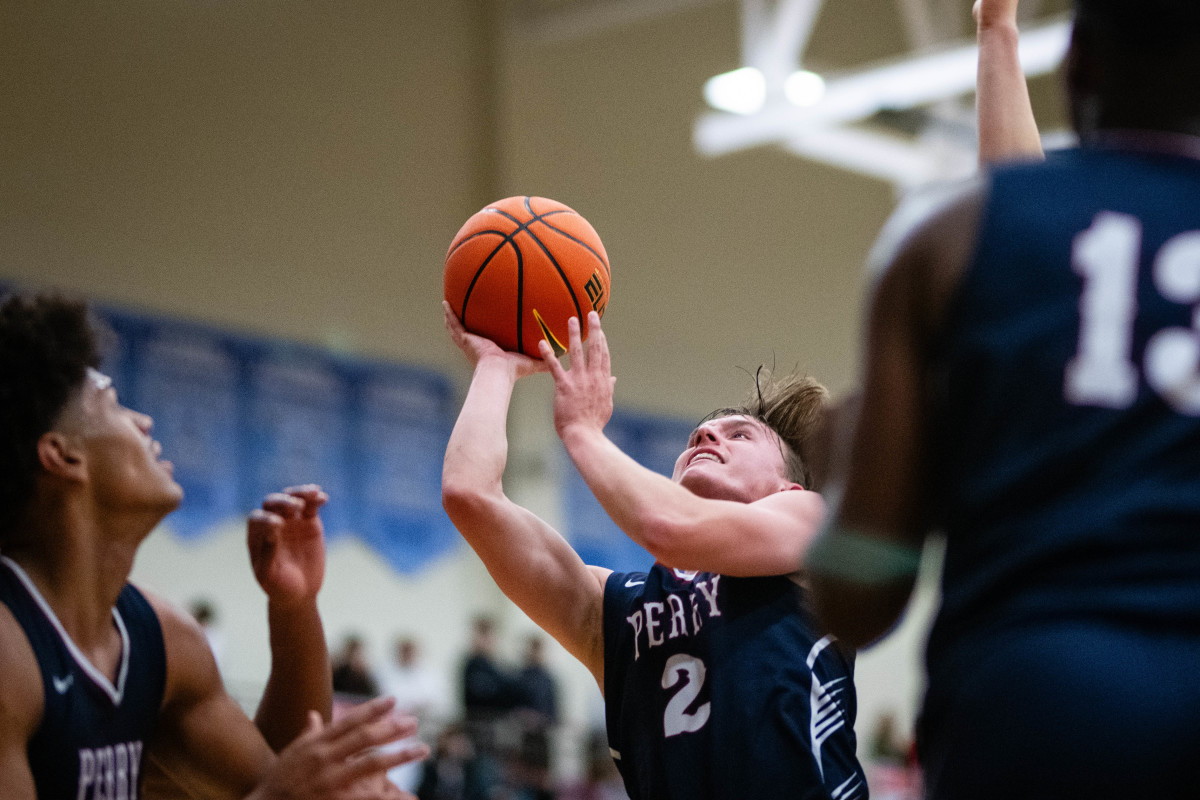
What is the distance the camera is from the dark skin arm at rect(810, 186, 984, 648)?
1641 millimetres

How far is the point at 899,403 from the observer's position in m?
1.65

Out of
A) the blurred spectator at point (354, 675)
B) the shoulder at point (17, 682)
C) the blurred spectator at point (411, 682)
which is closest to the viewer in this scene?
the shoulder at point (17, 682)

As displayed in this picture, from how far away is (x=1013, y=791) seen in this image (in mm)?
1521

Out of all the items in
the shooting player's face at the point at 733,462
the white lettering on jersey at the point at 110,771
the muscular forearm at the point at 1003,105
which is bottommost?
the white lettering on jersey at the point at 110,771

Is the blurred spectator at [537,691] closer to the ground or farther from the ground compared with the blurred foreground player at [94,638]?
closer to the ground

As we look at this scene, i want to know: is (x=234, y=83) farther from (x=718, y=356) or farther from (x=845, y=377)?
(x=845, y=377)

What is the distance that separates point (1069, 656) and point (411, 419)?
12995 millimetres

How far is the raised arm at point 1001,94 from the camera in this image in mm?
2627

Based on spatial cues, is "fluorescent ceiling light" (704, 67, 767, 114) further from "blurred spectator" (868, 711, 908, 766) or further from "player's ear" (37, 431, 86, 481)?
"player's ear" (37, 431, 86, 481)

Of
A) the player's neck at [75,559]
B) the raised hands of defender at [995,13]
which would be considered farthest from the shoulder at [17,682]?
the raised hands of defender at [995,13]

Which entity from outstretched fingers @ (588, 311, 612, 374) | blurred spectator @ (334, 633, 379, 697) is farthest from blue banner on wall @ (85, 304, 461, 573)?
outstretched fingers @ (588, 311, 612, 374)

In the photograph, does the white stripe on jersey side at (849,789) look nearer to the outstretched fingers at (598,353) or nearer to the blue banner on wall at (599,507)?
the outstretched fingers at (598,353)

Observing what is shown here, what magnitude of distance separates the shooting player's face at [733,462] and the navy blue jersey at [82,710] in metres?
1.20

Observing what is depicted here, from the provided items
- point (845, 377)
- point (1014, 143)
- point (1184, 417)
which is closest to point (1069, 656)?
point (1184, 417)
